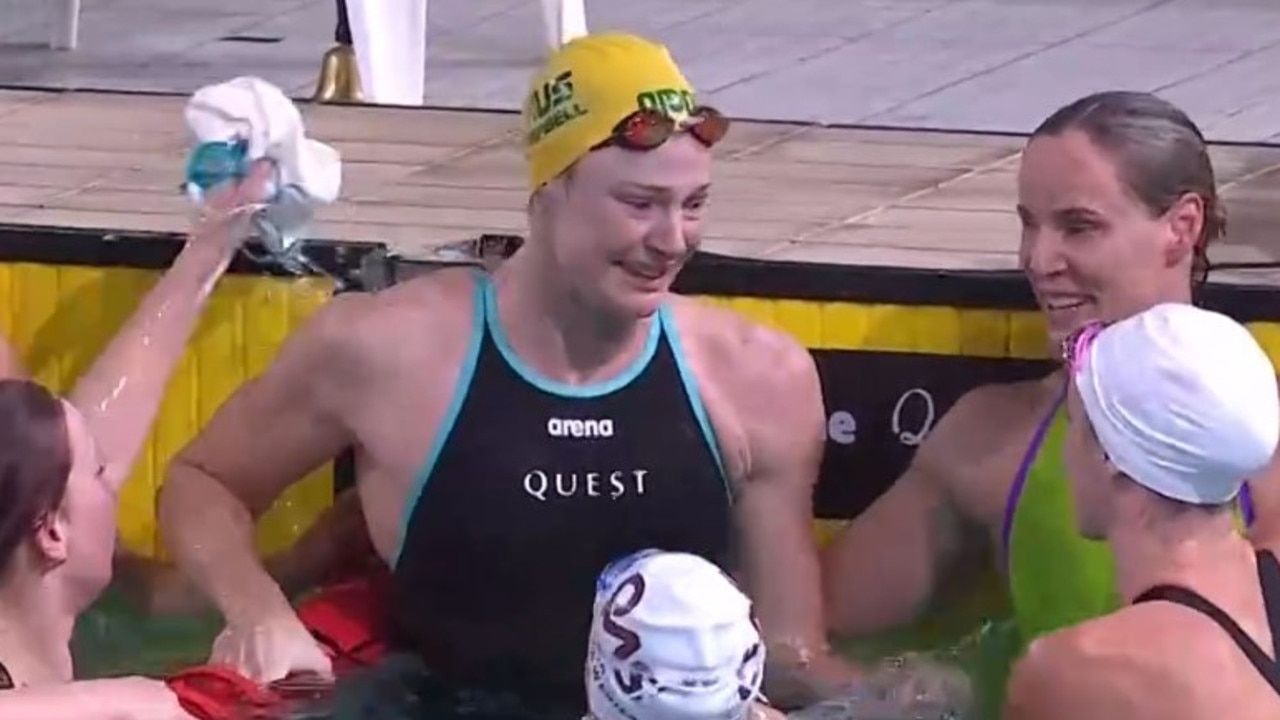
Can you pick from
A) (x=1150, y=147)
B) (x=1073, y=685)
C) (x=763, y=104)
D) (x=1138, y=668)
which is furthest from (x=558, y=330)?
(x=763, y=104)

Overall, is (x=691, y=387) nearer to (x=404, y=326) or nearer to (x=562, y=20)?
(x=404, y=326)

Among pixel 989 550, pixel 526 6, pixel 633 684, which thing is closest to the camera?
pixel 633 684

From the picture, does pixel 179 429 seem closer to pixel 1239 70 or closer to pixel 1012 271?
pixel 1012 271

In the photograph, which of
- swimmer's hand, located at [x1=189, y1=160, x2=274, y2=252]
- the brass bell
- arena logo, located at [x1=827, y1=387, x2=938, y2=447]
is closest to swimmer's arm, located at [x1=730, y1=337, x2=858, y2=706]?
arena logo, located at [x1=827, y1=387, x2=938, y2=447]

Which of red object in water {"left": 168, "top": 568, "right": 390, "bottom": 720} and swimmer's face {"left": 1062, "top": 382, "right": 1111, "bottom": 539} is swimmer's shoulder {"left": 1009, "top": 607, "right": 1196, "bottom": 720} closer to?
swimmer's face {"left": 1062, "top": 382, "right": 1111, "bottom": 539}

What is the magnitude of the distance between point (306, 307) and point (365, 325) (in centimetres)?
62

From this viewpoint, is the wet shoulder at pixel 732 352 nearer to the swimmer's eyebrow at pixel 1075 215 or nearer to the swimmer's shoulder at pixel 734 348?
the swimmer's shoulder at pixel 734 348

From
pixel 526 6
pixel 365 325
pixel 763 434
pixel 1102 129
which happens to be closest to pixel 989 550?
→ pixel 763 434

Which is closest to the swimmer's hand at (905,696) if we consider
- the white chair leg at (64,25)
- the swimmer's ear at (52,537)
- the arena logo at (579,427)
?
the arena logo at (579,427)

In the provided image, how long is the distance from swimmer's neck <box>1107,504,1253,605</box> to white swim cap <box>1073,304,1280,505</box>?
0.04 meters

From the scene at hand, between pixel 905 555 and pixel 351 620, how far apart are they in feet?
3.17

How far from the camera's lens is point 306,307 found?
191 inches

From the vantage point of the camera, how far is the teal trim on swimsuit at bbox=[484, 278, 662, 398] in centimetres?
426

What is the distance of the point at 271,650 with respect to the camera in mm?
4059
